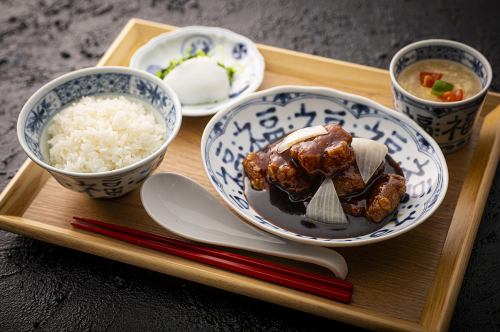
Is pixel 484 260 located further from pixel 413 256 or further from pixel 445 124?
pixel 445 124

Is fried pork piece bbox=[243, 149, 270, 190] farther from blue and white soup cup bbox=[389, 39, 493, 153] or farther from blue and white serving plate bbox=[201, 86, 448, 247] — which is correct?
blue and white soup cup bbox=[389, 39, 493, 153]

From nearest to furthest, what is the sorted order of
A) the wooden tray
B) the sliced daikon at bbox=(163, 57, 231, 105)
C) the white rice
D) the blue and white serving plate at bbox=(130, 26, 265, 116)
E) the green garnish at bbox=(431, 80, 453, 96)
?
the wooden tray, the white rice, the green garnish at bbox=(431, 80, 453, 96), the sliced daikon at bbox=(163, 57, 231, 105), the blue and white serving plate at bbox=(130, 26, 265, 116)

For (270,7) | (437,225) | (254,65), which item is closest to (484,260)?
(437,225)

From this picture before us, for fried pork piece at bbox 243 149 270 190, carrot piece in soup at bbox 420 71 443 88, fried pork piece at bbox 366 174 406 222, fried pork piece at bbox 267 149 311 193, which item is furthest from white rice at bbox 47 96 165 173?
carrot piece in soup at bbox 420 71 443 88

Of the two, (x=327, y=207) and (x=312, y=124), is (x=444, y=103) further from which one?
(x=327, y=207)

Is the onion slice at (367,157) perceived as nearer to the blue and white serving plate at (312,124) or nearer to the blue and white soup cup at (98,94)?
the blue and white serving plate at (312,124)

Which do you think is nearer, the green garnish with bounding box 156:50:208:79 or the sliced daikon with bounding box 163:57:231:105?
the sliced daikon with bounding box 163:57:231:105
